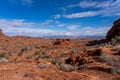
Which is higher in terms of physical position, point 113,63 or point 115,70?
point 113,63

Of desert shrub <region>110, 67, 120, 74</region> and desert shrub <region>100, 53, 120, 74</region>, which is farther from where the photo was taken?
desert shrub <region>100, 53, 120, 74</region>

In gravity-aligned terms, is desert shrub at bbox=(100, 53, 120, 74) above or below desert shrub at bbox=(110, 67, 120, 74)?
above

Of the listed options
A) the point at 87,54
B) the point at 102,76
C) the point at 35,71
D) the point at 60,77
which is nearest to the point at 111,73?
the point at 102,76

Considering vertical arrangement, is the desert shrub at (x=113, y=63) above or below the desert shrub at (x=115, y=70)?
above

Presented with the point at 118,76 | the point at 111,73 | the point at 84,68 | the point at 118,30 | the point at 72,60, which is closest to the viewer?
the point at 118,76

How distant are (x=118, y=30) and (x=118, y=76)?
81.6 ft

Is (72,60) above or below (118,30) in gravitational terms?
below

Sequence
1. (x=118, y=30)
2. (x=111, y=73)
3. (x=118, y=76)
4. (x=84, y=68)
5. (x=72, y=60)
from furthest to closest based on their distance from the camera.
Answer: (x=118, y=30) → (x=72, y=60) → (x=84, y=68) → (x=111, y=73) → (x=118, y=76)

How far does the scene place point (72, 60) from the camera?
16797 mm

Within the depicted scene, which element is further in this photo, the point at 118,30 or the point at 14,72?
the point at 118,30

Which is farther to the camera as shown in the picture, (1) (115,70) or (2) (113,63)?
(2) (113,63)

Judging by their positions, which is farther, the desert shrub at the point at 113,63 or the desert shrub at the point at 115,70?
the desert shrub at the point at 113,63

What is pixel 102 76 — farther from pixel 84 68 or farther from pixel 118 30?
pixel 118 30

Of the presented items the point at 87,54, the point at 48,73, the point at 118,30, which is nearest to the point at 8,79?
the point at 48,73
